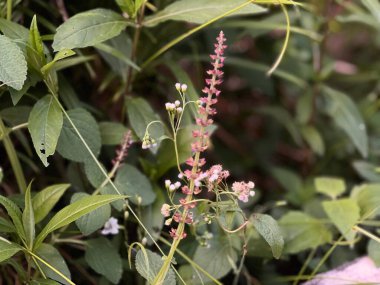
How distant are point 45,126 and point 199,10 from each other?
0.32m

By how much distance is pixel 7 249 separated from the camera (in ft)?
2.43

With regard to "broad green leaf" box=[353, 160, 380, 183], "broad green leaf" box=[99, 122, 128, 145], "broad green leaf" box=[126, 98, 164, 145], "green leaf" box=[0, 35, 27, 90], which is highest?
"green leaf" box=[0, 35, 27, 90]

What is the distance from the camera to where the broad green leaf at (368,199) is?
0.99 meters

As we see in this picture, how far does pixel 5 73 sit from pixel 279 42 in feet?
3.33

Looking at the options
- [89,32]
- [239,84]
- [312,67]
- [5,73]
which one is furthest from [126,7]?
[239,84]

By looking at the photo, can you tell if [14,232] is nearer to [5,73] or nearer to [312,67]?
[5,73]

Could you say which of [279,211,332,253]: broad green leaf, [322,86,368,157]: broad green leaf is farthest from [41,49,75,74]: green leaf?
[322,86,368,157]: broad green leaf

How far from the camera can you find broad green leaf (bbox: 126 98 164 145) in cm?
94

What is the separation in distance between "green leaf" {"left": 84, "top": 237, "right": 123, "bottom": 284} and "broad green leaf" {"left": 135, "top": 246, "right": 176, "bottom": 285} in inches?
4.3

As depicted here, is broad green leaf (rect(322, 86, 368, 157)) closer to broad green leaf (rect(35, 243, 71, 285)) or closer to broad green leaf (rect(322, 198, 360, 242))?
broad green leaf (rect(322, 198, 360, 242))

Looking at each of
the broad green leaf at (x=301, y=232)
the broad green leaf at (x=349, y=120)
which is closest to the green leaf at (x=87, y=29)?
the broad green leaf at (x=301, y=232)

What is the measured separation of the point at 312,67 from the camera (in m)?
1.45

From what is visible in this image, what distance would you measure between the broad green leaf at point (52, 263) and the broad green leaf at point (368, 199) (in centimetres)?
51

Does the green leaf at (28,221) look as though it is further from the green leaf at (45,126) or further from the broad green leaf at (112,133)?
the broad green leaf at (112,133)
